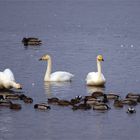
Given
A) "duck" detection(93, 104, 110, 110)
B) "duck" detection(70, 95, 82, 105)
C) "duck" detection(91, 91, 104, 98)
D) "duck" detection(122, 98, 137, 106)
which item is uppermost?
"duck" detection(91, 91, 104, 98)

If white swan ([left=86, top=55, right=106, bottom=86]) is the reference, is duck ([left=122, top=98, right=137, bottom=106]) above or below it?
below

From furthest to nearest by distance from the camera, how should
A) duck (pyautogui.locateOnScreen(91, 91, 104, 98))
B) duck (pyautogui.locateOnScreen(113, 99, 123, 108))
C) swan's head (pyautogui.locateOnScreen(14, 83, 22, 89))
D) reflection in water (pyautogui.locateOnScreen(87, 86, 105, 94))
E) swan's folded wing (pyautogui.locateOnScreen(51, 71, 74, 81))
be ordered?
swan's folded wing (pyautogui.locateOnScreen(51, 71, 74, 81)) < reflection in water (pyautogui.locateOnScreen(87, 86, 105, 94)) < swan's head (pyautogui.locateOnScreen(14, 83, 22, 89)) < duck (pyautogui.locateOnScreen(91, 91, 104, 98)) < duck (pyautogui.locateOnScreen(113, 99, 123, 108))

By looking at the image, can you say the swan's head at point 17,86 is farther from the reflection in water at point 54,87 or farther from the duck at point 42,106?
the duck at point 42,106

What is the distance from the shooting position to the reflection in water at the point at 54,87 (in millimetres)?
28297

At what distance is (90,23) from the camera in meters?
64.4

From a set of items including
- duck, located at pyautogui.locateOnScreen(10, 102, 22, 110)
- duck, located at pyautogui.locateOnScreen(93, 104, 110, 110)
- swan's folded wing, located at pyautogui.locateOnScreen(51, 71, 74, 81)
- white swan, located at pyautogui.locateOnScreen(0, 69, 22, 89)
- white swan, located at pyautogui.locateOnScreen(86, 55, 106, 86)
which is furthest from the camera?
swan's folded wing, located at pyautogui.locateOnScreen(51, 71, 74, 81)

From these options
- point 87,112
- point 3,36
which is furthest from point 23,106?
point 3,36

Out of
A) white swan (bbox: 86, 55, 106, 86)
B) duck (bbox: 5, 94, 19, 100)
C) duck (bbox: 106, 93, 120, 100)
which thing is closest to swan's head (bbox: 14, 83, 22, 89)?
duck (bbox: 5, 94, 19, 100)

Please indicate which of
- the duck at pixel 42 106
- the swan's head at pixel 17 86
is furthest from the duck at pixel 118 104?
the swan's head at pixel 17 86

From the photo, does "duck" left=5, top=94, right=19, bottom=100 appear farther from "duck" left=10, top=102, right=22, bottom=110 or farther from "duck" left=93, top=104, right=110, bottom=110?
"duck" left=93, top=104, right=110, bottom=110

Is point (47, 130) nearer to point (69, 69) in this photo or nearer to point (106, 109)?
point (106, 109)

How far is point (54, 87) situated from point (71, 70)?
4.16 meters

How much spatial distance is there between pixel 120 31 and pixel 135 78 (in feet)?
78.3

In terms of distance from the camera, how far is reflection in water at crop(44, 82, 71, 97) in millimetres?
28297
